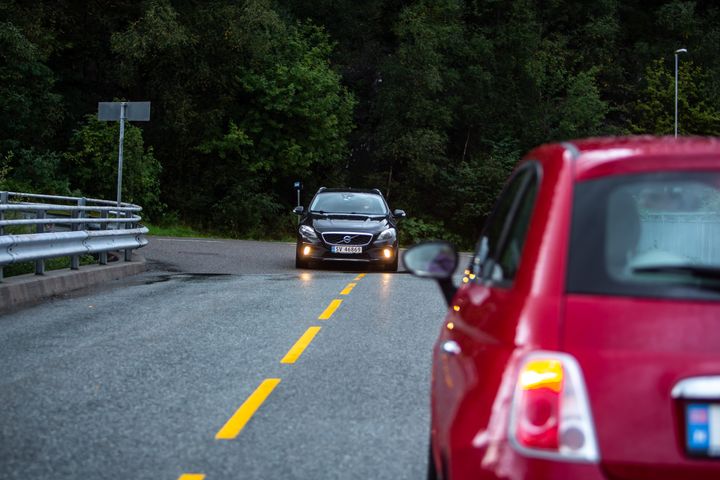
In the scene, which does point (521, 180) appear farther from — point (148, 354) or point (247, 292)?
point (247, 292)

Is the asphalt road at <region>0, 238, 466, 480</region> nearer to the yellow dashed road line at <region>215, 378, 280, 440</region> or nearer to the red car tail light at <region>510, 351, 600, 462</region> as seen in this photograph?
the yellow dashed road line at <region>215, 378, 280, 440</region>

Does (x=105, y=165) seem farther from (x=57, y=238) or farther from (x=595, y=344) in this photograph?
(x=595, y=344)

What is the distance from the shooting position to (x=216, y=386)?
7.38 metres

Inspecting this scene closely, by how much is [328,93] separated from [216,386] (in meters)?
42.1

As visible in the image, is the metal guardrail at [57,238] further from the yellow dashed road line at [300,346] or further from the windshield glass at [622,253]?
the windshield glass at [622,253]

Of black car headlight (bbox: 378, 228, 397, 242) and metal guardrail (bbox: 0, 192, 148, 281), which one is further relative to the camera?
black car headlight (bbox: 378, 228, 397, 242)

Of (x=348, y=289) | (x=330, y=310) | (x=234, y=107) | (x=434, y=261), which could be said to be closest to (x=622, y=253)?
(x=434, y=261)

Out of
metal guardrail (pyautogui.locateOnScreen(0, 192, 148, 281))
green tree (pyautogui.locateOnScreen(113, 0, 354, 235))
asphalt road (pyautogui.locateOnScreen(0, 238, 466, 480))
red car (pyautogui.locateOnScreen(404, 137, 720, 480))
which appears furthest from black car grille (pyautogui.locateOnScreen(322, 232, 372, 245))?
green tree (pyautogui.locateOnScreen(113, 0, 354, 235))

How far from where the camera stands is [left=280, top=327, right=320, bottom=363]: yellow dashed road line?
864 centimetres

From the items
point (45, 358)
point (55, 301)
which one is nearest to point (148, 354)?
point (45, 358)

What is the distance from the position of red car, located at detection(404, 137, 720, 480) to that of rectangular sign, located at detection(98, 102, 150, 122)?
16.3 meters

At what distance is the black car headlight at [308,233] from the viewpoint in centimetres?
1982

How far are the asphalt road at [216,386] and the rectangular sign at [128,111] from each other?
18.1ft

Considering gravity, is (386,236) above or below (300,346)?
above
